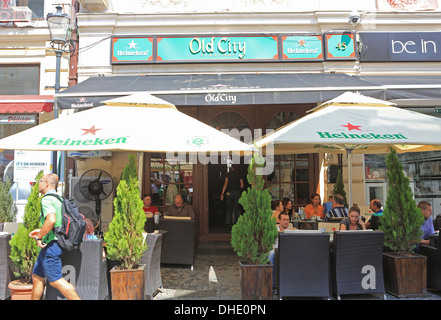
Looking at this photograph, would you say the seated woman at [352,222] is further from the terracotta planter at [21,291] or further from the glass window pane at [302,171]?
the terracotta planter at [21,291]

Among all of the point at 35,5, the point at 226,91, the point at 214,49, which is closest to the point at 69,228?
the point at 226,91

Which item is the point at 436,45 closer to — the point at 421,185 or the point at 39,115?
the point at 421,185

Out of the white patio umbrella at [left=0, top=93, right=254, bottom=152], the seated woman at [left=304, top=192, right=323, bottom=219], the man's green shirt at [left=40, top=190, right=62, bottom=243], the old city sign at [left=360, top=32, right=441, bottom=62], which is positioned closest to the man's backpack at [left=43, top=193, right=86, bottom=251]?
the man's green shirt at [left=40, top=190, right=62, bottom=243]

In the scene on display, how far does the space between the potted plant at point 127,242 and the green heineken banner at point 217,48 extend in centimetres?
503

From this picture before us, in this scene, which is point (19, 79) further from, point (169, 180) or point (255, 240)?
point (255, 240)

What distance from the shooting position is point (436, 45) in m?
Answer: 9.00

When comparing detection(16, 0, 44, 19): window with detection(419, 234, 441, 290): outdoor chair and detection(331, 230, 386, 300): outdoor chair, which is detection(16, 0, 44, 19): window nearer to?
detection(331, 230, 386, 300): outdoor chair

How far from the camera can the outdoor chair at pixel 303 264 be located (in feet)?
15.0

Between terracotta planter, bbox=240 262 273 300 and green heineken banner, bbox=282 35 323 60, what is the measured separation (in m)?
6.09

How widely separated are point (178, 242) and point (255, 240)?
2441 mm

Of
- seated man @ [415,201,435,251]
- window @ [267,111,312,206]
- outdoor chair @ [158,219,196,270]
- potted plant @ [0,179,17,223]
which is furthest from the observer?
window @ [267,111,312,206]

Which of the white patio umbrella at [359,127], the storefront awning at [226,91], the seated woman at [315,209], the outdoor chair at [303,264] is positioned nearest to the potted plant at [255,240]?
the outdoor chair at [303,264]

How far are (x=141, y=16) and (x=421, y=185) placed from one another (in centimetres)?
873

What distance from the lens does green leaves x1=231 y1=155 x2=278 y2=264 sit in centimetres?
444
